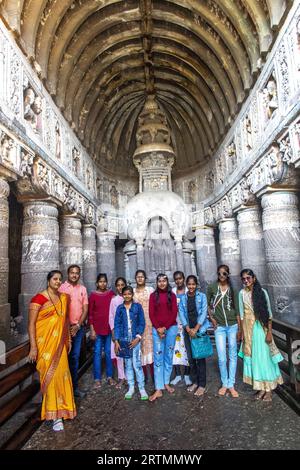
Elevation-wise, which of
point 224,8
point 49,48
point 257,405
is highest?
point 224,8

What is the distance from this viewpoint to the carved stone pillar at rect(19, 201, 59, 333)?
7328mm

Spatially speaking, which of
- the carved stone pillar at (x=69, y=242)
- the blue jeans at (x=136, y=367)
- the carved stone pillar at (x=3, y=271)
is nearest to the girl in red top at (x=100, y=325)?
the blue jeans at (x=136, y=367)

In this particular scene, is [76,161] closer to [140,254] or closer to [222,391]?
[140,254]

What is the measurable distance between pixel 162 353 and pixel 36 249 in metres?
4.55

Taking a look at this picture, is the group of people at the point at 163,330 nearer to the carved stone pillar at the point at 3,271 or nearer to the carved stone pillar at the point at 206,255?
the carved stone pillar at the point at 3,271

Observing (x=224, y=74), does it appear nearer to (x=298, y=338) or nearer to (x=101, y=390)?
(x=298, y=338)

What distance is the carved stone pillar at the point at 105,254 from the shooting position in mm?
14727

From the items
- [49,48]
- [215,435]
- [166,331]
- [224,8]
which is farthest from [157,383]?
[224,8]

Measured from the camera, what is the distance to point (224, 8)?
866cm

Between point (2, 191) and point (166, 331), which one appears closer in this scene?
point (166, 331)

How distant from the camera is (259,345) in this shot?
4.10 m
